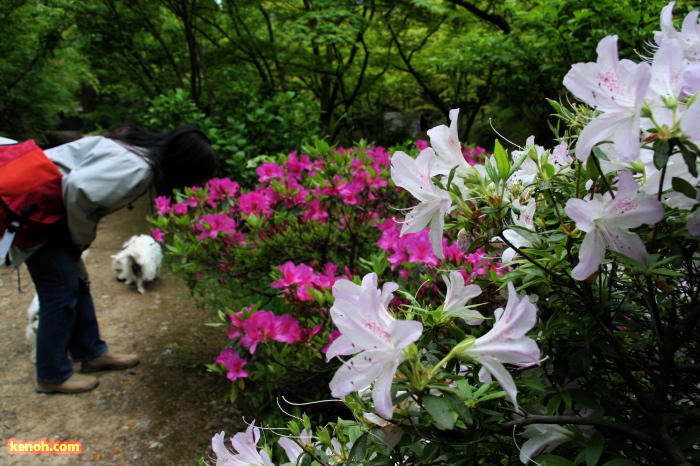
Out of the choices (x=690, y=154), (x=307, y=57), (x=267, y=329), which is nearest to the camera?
(x=690, y=154)

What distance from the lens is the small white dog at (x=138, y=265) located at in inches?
180

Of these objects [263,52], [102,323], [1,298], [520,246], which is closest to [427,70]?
[263,52]

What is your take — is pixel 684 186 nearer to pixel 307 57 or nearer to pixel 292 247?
Answer: pixel 292 247

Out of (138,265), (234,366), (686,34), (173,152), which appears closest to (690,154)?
(686,34)

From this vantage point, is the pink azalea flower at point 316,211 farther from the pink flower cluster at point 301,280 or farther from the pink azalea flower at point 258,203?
the pink flower cluster at point 301,280

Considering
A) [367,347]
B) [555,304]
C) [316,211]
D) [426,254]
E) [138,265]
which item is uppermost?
[367,347]

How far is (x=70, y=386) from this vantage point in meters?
2.86

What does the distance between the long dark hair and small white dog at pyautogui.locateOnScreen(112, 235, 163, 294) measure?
1.93 metres

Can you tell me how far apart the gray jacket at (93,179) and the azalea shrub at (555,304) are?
6.44ft

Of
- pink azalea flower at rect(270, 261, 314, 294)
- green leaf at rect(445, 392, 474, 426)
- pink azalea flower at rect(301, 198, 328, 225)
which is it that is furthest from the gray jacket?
green leaf at rect(445, 392, 474, 426)

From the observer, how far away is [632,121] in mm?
562

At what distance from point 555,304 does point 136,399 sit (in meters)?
2.67

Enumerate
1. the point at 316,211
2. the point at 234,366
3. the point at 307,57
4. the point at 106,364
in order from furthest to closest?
the point at 307,57, the point at 106,364, the point at 316,211, the point at 234,366

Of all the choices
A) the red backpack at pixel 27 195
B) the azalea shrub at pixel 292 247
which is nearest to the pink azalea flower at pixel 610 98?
the azalea shrub at pixel 292 247
